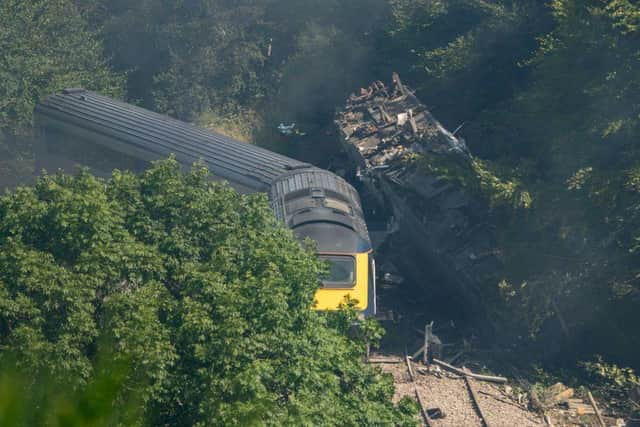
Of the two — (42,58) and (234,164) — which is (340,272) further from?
(42,58)

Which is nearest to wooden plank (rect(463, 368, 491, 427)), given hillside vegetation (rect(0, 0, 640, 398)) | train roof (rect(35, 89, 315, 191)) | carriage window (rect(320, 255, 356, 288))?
hillside vegetation (rect(0, 0, 640, 398))

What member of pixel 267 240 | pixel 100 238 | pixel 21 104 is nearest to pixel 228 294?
pixel 267 240

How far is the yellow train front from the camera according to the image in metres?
14.9

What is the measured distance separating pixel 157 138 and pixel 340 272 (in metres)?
7.07

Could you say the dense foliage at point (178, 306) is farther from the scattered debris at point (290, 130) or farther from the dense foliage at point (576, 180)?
the scattered debris at point (290, 130)

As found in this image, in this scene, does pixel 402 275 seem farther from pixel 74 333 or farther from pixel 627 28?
pixel 74 333

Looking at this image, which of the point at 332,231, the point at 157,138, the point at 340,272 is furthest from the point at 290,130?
the point at 340,272

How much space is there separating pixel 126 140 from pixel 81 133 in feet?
4.98

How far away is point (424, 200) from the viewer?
719 inches

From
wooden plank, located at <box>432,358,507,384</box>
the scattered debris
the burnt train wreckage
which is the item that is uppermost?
the scattered debris

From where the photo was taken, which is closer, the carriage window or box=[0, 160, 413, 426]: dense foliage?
box=[0, 160, 413, 426]: dense foliage

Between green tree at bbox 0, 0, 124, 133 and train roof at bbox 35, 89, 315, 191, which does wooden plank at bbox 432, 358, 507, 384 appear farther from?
green tree at bbox 0, 0, 124, 133

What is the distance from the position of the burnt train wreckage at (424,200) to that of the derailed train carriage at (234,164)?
1.59m

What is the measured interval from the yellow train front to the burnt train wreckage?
2141 millimetres
